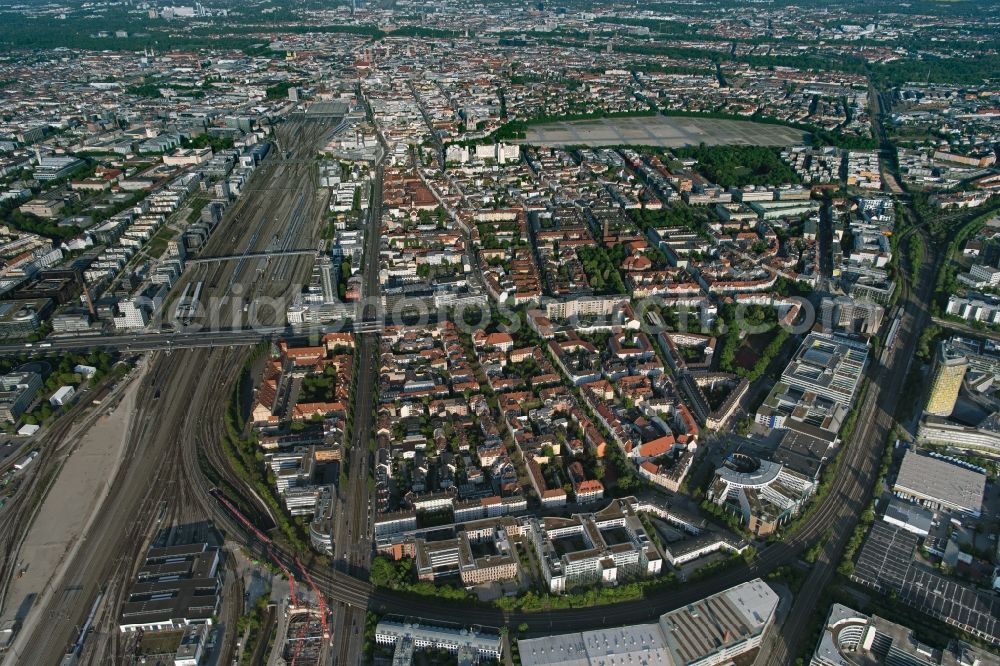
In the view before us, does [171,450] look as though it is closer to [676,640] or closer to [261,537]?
[261,537]

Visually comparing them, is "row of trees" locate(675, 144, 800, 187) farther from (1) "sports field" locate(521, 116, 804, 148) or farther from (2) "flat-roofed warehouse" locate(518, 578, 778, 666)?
(2) "flat-roofed warehouse" locate(518, 578, 778, 666)

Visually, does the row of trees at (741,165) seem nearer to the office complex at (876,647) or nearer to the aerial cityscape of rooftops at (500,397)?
the aerial cityscape of rooftops at (500,397)

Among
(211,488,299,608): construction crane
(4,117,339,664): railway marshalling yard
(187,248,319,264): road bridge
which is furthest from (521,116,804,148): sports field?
(211,488,299,608): construction crane

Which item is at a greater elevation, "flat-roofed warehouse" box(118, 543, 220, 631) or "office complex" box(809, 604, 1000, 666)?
"office complex" box(809, 604, 1000, 666)

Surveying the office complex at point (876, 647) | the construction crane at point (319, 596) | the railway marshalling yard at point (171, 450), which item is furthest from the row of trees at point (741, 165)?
the construction crane at point (319, 596)

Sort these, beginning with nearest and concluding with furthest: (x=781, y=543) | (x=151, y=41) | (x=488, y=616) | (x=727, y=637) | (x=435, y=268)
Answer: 1. (x=727, y=637)
2. (x=488, y=616)
3. (x=781, y=543)
4. (x=435, y=268)
5. (x=151, y=41)

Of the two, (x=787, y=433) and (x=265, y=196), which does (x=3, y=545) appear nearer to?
(x=787, y=433)

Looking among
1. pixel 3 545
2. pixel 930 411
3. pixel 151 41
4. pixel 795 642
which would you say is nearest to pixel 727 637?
pixel 795 642

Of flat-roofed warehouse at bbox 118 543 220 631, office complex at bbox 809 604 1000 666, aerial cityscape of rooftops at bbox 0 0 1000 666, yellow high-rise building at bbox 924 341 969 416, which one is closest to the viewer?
office complex at bbox 809 604 1000 666
